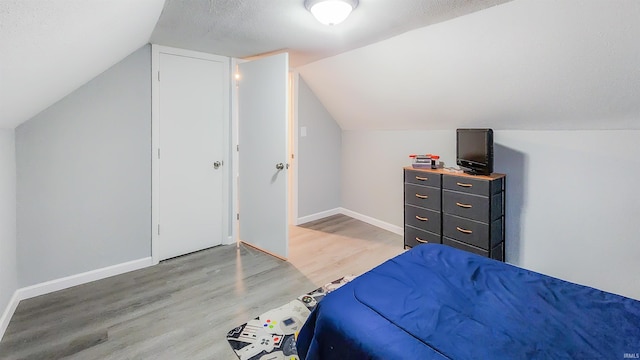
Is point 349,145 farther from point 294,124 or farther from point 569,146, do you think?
point 569,146

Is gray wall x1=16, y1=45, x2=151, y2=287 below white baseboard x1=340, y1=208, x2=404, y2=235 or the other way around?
the other way around

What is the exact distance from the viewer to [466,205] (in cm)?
281

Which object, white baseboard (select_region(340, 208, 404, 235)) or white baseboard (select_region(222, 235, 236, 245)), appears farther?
white baseboard (select_region(340, 208, 404, 235))

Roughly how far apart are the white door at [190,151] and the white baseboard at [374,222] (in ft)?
6.41

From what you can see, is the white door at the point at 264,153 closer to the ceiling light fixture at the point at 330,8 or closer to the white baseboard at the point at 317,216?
the ceiling light fixture at the point at 330,8

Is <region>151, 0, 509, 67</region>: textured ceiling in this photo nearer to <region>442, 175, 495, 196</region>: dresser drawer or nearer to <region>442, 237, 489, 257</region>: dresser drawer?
<region>442, 175, 495, 196</region>: dresser drawer

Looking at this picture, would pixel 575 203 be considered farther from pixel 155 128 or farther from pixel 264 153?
pixel 155 128

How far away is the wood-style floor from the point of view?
6.17ft

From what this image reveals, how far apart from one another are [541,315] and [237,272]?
90.8 inches

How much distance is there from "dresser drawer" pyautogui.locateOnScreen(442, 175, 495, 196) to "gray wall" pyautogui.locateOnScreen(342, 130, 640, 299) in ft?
1.23

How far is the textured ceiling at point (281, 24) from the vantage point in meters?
2.01

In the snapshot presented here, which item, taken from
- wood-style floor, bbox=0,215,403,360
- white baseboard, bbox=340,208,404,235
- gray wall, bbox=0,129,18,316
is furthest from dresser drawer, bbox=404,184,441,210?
gray wall, bbox=0,129,18,316

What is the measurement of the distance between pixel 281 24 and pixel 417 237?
2392 millimetres

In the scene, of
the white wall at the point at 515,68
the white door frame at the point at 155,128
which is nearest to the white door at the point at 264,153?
the white door frame at the point at 155,128
